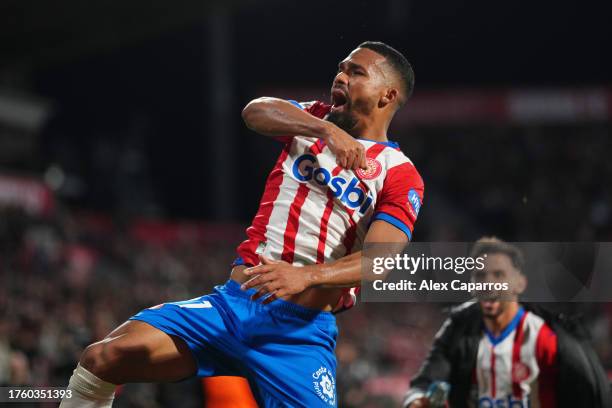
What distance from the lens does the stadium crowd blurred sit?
9.36 metres

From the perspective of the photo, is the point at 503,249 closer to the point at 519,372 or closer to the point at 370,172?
the point at 519,372

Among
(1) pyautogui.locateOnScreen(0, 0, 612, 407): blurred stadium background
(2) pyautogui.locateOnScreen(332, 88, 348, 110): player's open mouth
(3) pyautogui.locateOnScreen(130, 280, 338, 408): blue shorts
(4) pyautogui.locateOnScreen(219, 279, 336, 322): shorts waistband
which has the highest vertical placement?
(1) pyautogui.locateOnScreen(0, 0, 612, 407): blurred stadium background

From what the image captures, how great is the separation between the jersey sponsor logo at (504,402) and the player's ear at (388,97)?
2.11 meters

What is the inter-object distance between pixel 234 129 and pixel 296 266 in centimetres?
2350

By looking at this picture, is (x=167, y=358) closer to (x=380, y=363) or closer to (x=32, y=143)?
(x=380, y=363)

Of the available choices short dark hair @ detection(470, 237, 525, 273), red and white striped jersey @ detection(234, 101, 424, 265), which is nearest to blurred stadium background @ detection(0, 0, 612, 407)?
short dark hair @ detection(470, 237, 525, 273)

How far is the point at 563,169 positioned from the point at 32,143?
526 inches

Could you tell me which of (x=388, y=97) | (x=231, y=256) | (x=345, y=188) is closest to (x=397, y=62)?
(x=388, y=97)

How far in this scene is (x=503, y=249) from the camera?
5.39m

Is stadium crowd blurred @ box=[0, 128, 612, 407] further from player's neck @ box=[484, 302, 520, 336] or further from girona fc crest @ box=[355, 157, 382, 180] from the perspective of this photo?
girona fc crest @ box=[355, 157, 382, 180]

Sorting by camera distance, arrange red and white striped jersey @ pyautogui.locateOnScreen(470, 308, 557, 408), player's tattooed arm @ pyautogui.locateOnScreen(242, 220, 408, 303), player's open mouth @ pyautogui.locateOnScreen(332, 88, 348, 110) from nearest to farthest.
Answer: player's tattooed arm @ pyautogui.locateOnScreen(242, 220, 408, 303)
player's open mouth @ pyautogui.locateOnScreen(332, 88, 348, 110)
red and white striped jersey @ pyautogui.locateOnScreen(470, 308, 557, 408)

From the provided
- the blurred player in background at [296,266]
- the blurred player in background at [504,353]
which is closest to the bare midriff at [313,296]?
the blurred player in background at [296,266]

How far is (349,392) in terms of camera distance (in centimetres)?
1034

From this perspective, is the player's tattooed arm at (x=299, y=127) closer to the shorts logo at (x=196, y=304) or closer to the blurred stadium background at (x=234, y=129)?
the shorts logo at (x=196, y=304)
